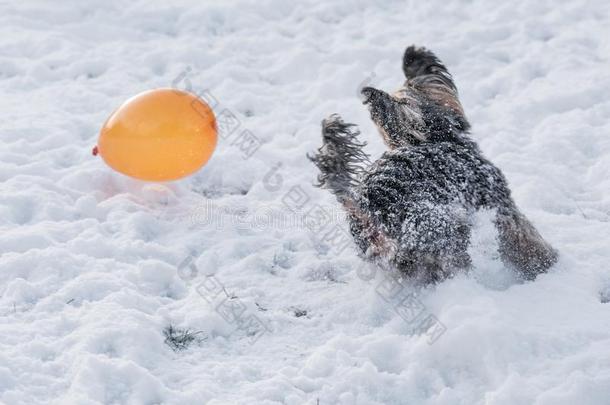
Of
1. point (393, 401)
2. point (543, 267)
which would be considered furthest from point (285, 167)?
point (393, 401)

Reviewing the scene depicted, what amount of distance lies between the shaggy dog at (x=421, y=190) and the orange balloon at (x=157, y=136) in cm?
86

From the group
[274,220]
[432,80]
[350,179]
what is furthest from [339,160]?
[274,220]

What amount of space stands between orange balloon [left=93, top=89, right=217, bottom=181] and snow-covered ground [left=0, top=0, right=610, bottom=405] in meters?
0.29

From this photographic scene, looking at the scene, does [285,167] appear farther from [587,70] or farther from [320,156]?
[587,70]

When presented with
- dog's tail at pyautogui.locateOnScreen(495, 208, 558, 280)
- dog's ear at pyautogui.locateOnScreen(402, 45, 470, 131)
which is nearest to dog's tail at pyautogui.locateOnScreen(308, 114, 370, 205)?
dog's ear at pyautogui.locateOnScreen(402, 45, 470, 131)

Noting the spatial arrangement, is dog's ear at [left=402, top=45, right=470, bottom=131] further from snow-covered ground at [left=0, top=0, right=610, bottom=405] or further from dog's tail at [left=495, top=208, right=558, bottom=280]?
snow-covered ground at [left=0, top=0, right=610, bottom=405]

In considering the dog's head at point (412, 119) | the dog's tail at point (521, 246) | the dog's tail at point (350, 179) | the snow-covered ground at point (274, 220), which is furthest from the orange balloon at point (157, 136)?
the dog's tail at point (521, 246)

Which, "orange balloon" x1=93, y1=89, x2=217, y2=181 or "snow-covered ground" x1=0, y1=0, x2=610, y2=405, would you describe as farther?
"orange balloon" x1=93, y1=89, x2=217, y2=181

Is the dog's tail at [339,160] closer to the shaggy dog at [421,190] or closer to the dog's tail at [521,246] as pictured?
the shaggy dog at [421,190]

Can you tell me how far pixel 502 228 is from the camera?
3.93 meters

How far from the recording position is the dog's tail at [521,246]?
3938 mm

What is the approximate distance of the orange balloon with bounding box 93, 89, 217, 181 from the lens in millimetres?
4531

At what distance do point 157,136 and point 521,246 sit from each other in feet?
6.83

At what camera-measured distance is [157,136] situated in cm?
453
